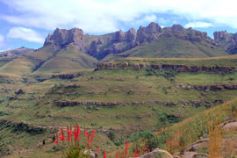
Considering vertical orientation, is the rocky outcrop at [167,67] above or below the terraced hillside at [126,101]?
above

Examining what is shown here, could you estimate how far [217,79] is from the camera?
152500 mm

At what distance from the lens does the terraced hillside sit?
125 meters

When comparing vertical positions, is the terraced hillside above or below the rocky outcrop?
below

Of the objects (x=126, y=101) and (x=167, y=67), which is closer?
(x=126, y=101)

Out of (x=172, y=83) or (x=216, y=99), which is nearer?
(x=216, y=99)

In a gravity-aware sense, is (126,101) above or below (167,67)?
below

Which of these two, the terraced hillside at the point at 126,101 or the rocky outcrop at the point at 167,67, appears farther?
the rocky outcrop at the point at 167,67

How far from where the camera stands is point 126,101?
141 metres

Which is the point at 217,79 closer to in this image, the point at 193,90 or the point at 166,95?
the point at 193,90

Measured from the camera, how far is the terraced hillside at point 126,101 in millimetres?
125325

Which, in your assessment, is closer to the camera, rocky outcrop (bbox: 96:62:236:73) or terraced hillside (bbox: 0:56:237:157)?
terraced hillside (bbox: 0:56:237:157)

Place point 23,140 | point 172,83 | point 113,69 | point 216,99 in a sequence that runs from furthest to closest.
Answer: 1. point 113,69
2. point 172,83
3. point 216,99
4. point 23,140

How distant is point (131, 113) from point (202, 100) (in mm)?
23096

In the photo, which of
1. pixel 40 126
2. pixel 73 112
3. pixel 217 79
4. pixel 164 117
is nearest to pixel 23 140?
pixel 40 126
